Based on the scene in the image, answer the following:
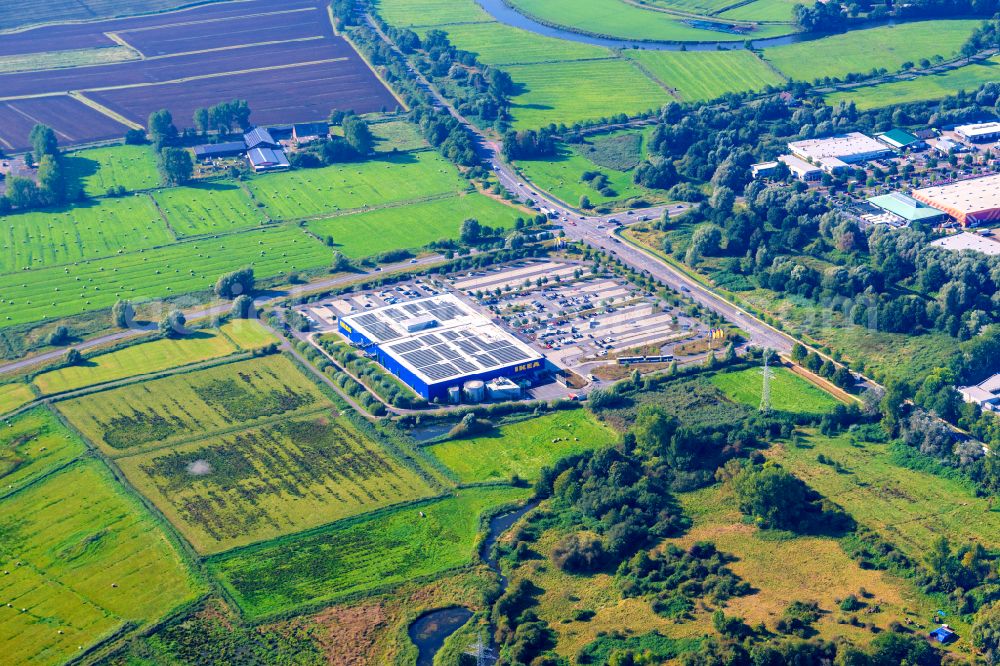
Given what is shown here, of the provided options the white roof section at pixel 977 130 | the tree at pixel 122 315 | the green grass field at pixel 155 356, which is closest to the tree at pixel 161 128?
the tree at pixel 122 315

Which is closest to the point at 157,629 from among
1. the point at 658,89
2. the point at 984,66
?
the point at 658,89

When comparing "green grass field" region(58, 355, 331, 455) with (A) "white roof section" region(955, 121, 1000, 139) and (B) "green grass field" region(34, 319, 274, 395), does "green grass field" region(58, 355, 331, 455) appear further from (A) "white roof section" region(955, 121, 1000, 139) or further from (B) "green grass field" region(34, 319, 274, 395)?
(A) "white roof section" region(955, 121, 1000, 139)

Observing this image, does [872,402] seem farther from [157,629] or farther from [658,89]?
[658,89]

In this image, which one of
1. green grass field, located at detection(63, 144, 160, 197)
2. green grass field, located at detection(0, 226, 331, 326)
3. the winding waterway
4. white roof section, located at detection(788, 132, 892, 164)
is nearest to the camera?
the winding waterway

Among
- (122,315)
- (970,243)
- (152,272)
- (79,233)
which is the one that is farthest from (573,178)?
(122,315)

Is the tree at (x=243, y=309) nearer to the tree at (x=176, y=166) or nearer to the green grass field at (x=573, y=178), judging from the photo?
the tree at (x=176, y=166)

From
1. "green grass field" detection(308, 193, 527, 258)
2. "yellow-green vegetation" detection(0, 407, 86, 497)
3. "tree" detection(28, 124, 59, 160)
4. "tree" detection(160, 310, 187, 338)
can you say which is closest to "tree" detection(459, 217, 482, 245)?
"green grass field" detection(308, 193, 527, 258)
